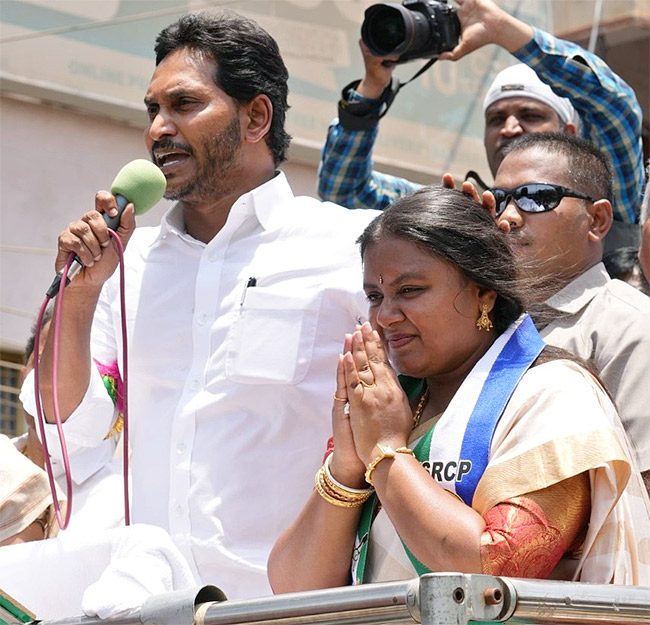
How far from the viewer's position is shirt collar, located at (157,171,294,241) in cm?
339

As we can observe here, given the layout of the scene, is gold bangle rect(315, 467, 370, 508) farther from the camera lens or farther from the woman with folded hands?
the camera lens

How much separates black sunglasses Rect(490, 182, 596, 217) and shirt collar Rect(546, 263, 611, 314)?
0.64 feet

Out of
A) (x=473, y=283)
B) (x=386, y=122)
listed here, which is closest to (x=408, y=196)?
(x=473, y=283)

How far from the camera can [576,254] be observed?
3373 millimetres

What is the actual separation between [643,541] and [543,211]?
1.17 metres

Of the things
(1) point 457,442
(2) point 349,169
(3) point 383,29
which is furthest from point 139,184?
(2) point 349,169

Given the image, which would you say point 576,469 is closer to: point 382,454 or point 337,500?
point 382,454

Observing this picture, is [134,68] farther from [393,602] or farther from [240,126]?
[393,602]

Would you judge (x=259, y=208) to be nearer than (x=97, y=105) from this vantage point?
Yes

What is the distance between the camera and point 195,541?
3.07 meters

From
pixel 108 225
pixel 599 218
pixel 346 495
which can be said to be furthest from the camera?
pixel 599 218

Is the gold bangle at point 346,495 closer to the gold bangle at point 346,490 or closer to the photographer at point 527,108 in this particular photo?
the gold bangle at point 346,490

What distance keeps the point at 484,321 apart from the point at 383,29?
1730 millimetres

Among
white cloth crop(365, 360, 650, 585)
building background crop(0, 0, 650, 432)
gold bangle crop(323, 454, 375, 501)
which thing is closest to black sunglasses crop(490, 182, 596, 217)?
white cloth crop(365, 360, 650, 585)
